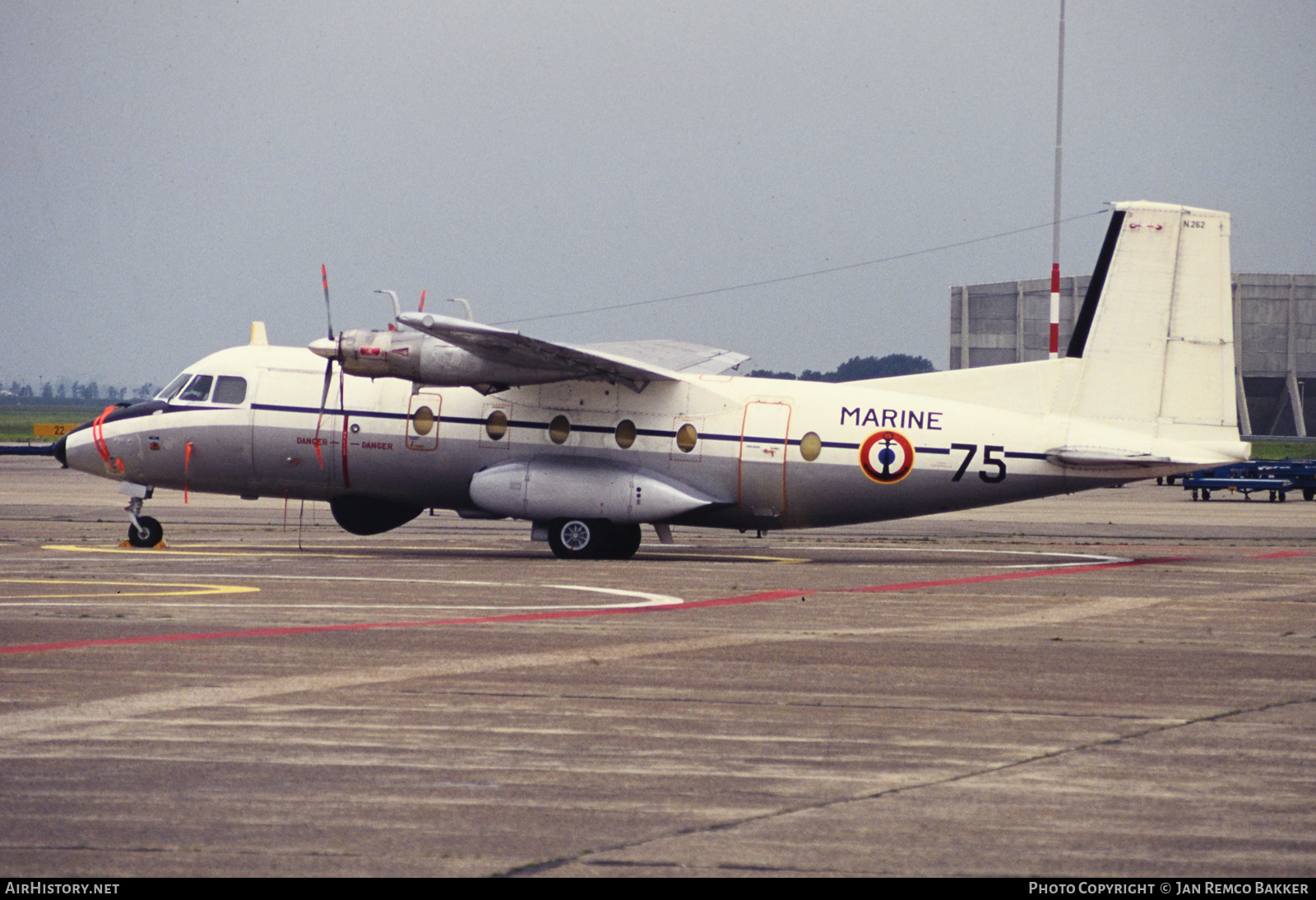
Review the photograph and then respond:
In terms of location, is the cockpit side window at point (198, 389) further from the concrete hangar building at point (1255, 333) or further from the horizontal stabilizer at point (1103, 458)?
the concrete hangar building at point (1255, 333)

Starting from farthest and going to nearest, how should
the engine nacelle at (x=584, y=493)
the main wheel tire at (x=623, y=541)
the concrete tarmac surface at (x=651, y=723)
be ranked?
1. the main wheel tire at (x=623, y=541)
2. the engine nacelle at (x=584, y=493)
3. the concrete tarmac surface at (x=651, y=723)

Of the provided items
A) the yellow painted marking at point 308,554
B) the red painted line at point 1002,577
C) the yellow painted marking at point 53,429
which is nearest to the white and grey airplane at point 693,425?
the yellow painted marking at point 308,554

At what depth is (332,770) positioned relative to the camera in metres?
8.23

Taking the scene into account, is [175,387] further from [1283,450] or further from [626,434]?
[1283,450]

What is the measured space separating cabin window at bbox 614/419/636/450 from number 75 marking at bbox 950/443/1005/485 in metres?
5.55

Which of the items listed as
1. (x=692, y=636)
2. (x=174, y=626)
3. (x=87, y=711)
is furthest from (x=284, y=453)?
(x=87, y=711)

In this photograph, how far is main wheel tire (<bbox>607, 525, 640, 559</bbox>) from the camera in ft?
80.2

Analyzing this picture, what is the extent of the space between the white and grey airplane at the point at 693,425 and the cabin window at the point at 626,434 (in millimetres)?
33

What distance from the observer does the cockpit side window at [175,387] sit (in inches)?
1005

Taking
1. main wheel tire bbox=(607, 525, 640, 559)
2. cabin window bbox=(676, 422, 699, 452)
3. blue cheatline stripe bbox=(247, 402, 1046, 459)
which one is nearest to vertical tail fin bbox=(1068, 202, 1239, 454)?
blue cheatline stripe bbox=(247, 402, 1046, 459)

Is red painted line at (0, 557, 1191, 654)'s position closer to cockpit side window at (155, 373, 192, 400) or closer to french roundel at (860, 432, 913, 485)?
french roundel at (860, 432, 913, 485)

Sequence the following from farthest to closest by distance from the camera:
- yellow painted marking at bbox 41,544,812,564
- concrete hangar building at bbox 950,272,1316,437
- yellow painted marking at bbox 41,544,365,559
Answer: concrete hangar building at bbox 950,272,1316,437 < yellow painted marking at bbox 41,544,812,564 < yellow painted marking at bbox 41,544,365,559

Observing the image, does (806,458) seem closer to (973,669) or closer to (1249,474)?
(973,669)

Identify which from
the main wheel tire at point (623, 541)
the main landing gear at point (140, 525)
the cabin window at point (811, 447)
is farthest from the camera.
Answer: the main landing gear at point (140, 525)
